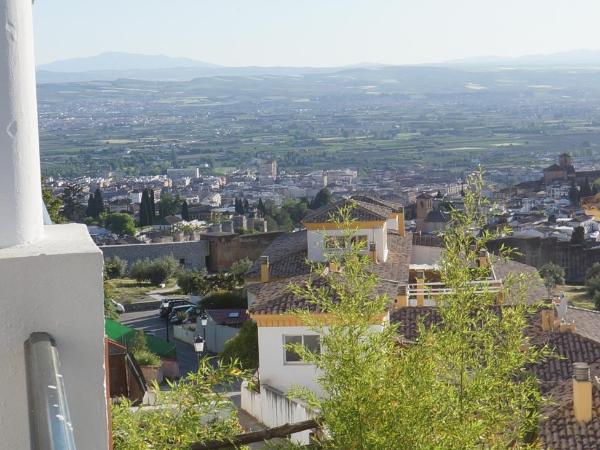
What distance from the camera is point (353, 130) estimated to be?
169750 millimetres

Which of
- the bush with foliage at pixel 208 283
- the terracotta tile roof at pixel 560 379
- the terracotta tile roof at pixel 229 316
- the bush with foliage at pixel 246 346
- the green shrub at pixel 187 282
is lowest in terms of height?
the green shrub at pixel 187 282

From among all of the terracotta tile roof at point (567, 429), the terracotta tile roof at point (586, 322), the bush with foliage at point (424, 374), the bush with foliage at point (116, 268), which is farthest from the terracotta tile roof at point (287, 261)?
the bush with foliage at point (116, 268)

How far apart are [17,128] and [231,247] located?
33553mm

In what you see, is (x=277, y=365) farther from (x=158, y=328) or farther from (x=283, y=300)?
(x=158, y=328)

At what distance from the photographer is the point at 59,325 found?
4.77 feet

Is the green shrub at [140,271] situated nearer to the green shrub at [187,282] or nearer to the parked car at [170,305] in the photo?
the green shrub at [187,282]

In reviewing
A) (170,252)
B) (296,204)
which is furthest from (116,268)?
(296,204)

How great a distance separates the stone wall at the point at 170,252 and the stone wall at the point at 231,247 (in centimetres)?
32

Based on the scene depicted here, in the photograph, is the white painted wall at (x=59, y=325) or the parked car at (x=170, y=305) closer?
the white painted wall at (x=59, y=325)

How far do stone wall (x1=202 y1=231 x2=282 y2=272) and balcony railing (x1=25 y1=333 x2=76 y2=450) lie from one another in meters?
32.2

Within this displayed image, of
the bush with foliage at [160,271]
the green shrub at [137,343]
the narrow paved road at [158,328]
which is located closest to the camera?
the green shrub at [137,343]

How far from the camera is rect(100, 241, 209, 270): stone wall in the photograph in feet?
118

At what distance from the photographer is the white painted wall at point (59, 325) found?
56.2 inches

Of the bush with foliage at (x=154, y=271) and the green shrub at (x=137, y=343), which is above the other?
the green shrub at (x=137, y=343)
